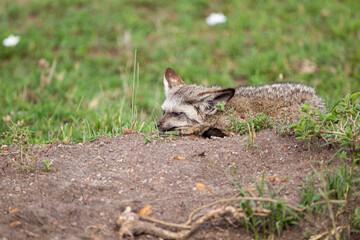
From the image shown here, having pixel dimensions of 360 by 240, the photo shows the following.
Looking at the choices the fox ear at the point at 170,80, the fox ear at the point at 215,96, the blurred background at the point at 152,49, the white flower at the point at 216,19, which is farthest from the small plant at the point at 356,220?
the white flower at the point at 216,19

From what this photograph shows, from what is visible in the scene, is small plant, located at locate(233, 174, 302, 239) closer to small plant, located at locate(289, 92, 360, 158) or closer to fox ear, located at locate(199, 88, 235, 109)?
small plant, located at locate(289, 92, 360, 158)

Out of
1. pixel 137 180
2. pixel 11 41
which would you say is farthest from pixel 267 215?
pixel 11 41

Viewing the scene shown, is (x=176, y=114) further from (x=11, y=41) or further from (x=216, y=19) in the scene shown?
(x=11, y=41)

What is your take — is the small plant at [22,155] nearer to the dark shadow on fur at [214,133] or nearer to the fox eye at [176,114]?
the fox eye at [176,114]

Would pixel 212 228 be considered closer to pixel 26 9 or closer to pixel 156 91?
pixel 156 91

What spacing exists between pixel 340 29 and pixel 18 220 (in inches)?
335

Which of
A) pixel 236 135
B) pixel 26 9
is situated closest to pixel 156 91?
pixel 236 135

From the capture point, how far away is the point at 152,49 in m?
9.97

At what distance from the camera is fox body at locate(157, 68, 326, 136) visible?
17.9ft

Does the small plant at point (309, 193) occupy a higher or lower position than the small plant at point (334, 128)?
lower

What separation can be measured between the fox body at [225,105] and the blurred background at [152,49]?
1163 mm

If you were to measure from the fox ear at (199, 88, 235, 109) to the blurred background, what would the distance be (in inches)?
59.9

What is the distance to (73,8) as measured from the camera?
37.8ft

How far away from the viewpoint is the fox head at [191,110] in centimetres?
559
